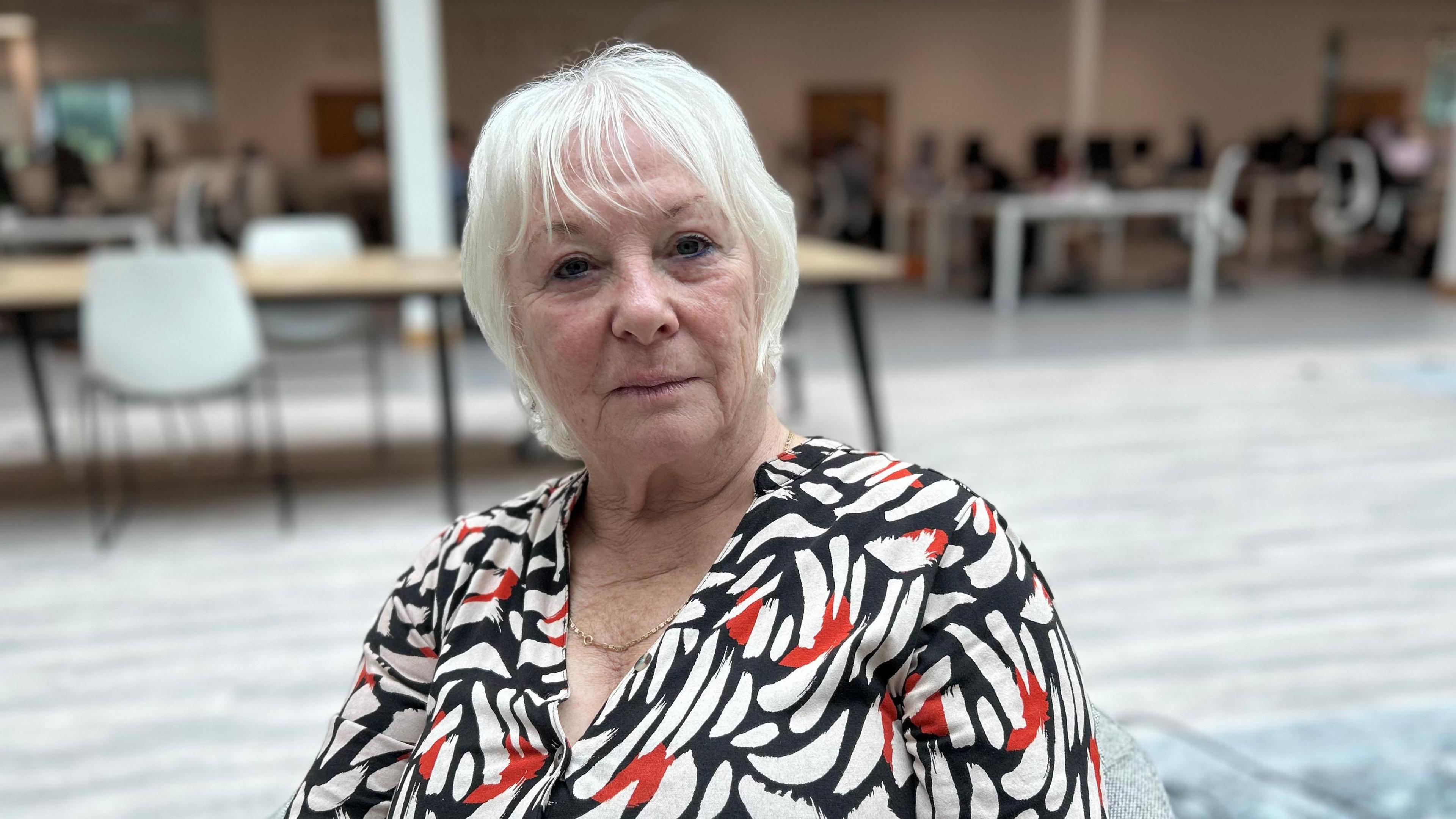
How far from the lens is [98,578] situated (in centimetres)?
293

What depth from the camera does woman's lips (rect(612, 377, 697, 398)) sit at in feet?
2.91

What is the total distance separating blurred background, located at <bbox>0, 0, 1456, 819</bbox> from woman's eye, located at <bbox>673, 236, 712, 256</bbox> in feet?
0.81

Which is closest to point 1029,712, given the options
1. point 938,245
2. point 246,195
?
point 938,245

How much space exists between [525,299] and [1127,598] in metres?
2.14

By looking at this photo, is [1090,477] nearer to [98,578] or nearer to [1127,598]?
[1127,598]

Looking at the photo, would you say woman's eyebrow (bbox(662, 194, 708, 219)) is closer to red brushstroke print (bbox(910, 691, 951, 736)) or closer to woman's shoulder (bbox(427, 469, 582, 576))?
woman's shoulder (bbox(427, 469, 582, 576))

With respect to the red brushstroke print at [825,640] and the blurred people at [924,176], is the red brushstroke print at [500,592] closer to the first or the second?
the red brushstroke print at [825,640]

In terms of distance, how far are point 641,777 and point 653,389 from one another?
0.30m

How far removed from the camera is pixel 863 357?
3621 mm

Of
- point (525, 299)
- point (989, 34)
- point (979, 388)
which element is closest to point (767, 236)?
point (525, 299)

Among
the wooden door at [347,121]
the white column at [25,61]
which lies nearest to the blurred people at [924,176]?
the wooden door at [347,121]

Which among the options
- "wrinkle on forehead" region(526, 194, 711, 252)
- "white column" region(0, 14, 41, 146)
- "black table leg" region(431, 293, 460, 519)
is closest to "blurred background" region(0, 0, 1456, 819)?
"black table leg" region(431, 293, 460, 519)

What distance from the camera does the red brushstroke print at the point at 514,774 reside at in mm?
842

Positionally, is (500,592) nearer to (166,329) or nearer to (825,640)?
(825,640)
